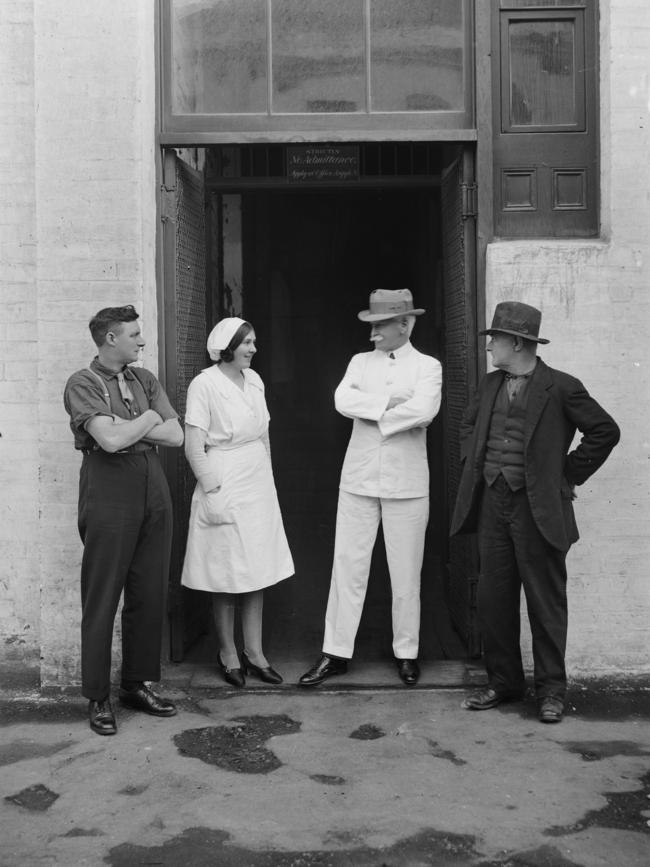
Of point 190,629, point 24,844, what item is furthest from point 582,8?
point 24,844

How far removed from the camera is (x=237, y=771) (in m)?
4.65

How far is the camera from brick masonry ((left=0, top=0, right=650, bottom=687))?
578 centimetres

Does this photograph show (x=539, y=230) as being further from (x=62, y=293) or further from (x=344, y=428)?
(x=344, y=428)

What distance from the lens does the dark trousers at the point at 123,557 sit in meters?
5.18

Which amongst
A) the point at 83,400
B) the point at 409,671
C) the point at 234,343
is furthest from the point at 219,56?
the point at 409,671

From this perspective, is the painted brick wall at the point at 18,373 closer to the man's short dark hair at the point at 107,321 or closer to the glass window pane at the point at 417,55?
the man's short dark hair at the point at 107,321

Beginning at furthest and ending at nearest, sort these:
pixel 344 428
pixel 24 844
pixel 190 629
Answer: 1. pixel 344 428
2. pixel 190 629
3. pixel 24 844

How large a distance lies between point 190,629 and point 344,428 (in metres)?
6.35

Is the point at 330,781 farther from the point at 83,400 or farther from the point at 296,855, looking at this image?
the point at 83,400

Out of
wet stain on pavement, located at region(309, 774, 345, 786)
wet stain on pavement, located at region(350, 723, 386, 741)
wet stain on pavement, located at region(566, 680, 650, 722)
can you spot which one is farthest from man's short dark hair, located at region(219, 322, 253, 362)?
wet stain on pavement, located at region(566, 680, 650, 722)

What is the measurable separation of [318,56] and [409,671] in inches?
136

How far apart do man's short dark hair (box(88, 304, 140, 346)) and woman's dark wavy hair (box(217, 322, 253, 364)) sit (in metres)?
0.74

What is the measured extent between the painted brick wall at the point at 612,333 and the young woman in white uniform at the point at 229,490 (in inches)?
57.2

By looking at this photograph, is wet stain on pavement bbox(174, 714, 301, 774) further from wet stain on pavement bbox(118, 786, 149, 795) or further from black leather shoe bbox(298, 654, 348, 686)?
black leather shoe bbox(298, 654, 348, 686)
